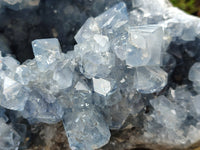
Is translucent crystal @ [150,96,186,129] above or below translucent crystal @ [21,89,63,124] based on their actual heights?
below

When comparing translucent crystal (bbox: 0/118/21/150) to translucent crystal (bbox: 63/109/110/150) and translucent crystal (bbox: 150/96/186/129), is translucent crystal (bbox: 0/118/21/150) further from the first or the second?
translucent crystal (bbox: 150/96/186/129)

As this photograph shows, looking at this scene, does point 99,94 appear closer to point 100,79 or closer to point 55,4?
point 100,79

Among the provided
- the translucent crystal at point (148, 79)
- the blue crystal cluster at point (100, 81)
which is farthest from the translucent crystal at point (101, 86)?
the translucent crystal at point (148, 79)

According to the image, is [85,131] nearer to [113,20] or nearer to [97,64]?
[97,64]

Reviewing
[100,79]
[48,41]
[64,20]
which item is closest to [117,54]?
[100,79]

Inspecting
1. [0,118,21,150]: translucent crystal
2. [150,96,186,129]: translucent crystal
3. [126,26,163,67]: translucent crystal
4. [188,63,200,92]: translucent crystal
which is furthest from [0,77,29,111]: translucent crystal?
[188,63,200,92]: translucent crystal

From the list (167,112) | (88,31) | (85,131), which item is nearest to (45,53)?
(88,31)

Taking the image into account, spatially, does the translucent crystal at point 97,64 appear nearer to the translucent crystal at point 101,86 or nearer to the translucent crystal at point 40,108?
the translucent crystal at point 101,86
